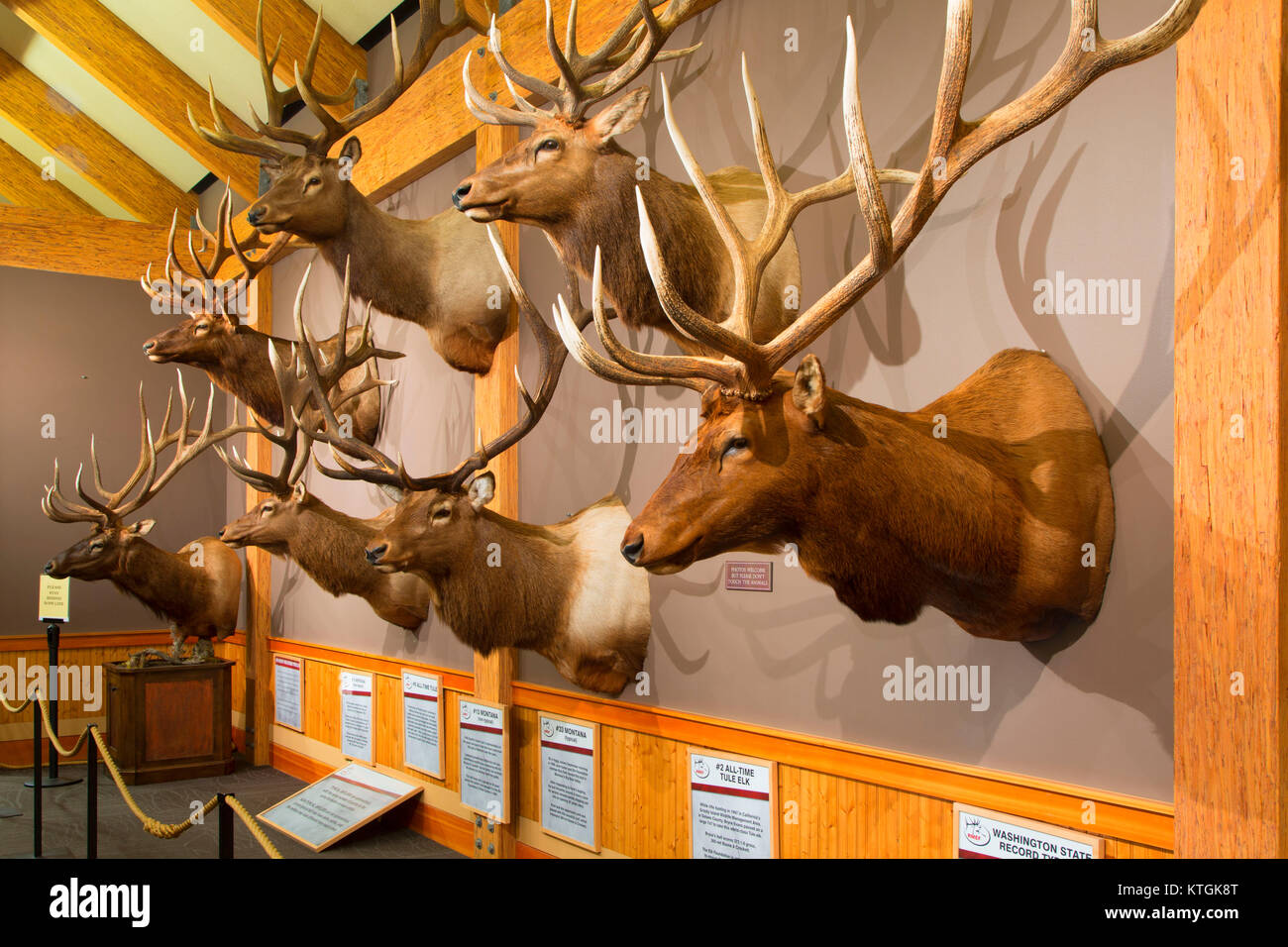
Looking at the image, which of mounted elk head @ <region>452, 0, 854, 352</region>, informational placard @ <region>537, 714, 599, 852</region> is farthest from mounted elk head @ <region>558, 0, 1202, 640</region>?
informational placard @ <region>537, 714, 599, 852</region>

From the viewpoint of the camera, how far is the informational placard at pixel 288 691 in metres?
5.90

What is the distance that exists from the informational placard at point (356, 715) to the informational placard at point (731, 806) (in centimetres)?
262

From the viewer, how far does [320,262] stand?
5.77 m

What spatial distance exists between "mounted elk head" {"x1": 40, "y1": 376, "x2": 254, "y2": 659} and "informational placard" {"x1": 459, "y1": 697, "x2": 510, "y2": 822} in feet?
6.46

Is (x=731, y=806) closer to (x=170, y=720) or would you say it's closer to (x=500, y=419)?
(x=500, y=419)

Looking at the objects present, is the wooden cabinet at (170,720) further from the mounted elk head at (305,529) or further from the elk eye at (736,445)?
the elk eye at (736,445)

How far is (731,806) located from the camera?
280 centimetres

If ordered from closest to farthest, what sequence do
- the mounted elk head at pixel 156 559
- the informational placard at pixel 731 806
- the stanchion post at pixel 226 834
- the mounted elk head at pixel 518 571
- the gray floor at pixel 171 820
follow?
the stanchion post at pixel 226 834, the informational placard at pixel 731 806, the mounted elk head at pixel 518 571, the gray floor at pixel 171 820, the mounted elk head at pixel 156 559

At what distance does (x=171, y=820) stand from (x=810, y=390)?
4.70m

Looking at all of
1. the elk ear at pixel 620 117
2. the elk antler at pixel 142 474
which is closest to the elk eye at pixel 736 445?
the elk ear at pixel 620 117

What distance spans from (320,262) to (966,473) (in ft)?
15.8

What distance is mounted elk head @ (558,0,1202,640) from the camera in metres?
1.83
